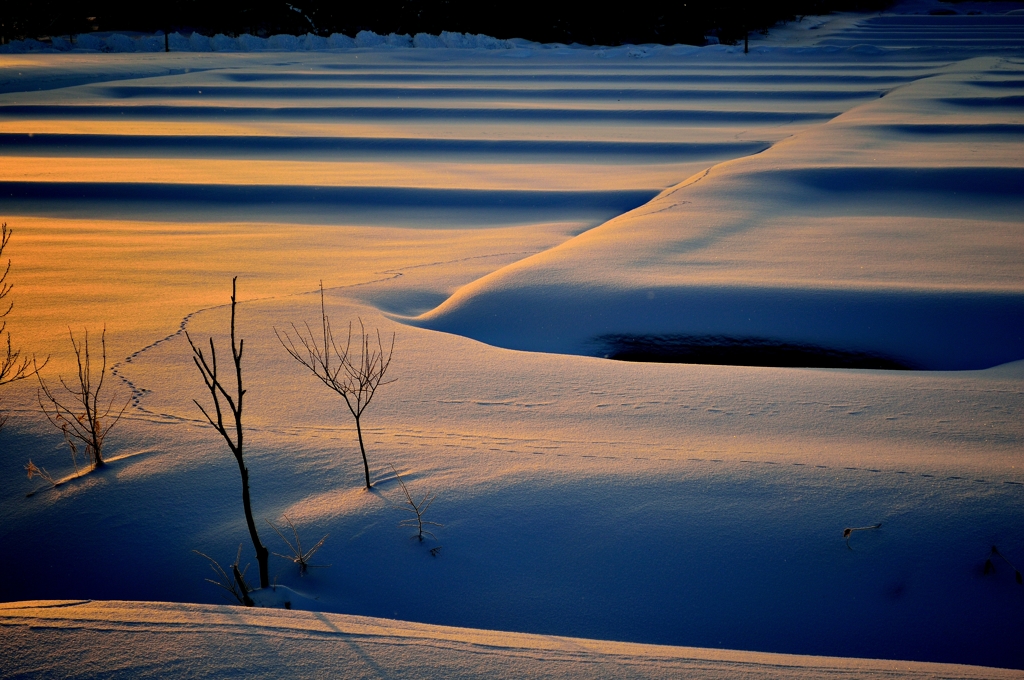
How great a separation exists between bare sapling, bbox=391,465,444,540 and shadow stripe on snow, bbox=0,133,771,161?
305 inches

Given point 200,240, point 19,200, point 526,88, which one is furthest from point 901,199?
point 526,88

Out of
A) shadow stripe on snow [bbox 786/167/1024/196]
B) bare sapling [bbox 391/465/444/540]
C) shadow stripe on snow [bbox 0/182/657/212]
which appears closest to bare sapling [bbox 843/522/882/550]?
bare sapling [bbox 391/465/444/540]

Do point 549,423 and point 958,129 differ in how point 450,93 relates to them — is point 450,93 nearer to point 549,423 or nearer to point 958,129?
point 958,129

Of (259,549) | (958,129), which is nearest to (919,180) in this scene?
(958,129)

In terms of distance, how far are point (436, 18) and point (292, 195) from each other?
21.4 metres

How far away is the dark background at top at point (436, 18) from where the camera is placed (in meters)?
26.1

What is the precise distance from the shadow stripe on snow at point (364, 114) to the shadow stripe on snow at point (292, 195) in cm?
494

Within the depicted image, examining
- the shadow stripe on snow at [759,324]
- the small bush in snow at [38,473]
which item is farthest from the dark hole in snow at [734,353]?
the small bush in snow at [38,473]

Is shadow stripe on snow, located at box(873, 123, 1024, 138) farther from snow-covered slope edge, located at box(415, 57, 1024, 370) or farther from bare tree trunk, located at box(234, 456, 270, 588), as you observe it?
bare tree trunk, located at box(234, 456, 270, 588)

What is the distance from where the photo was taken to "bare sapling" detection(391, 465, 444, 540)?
8.14 feet

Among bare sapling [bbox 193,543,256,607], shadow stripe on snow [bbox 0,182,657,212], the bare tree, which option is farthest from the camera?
shadow stripe on snow [bbox 0,182,657,212]

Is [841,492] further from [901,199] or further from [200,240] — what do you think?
[200,240]

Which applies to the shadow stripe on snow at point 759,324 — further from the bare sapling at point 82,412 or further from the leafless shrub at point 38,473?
the leafless shrub at point 38,473

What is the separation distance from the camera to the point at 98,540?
2.52 metres
